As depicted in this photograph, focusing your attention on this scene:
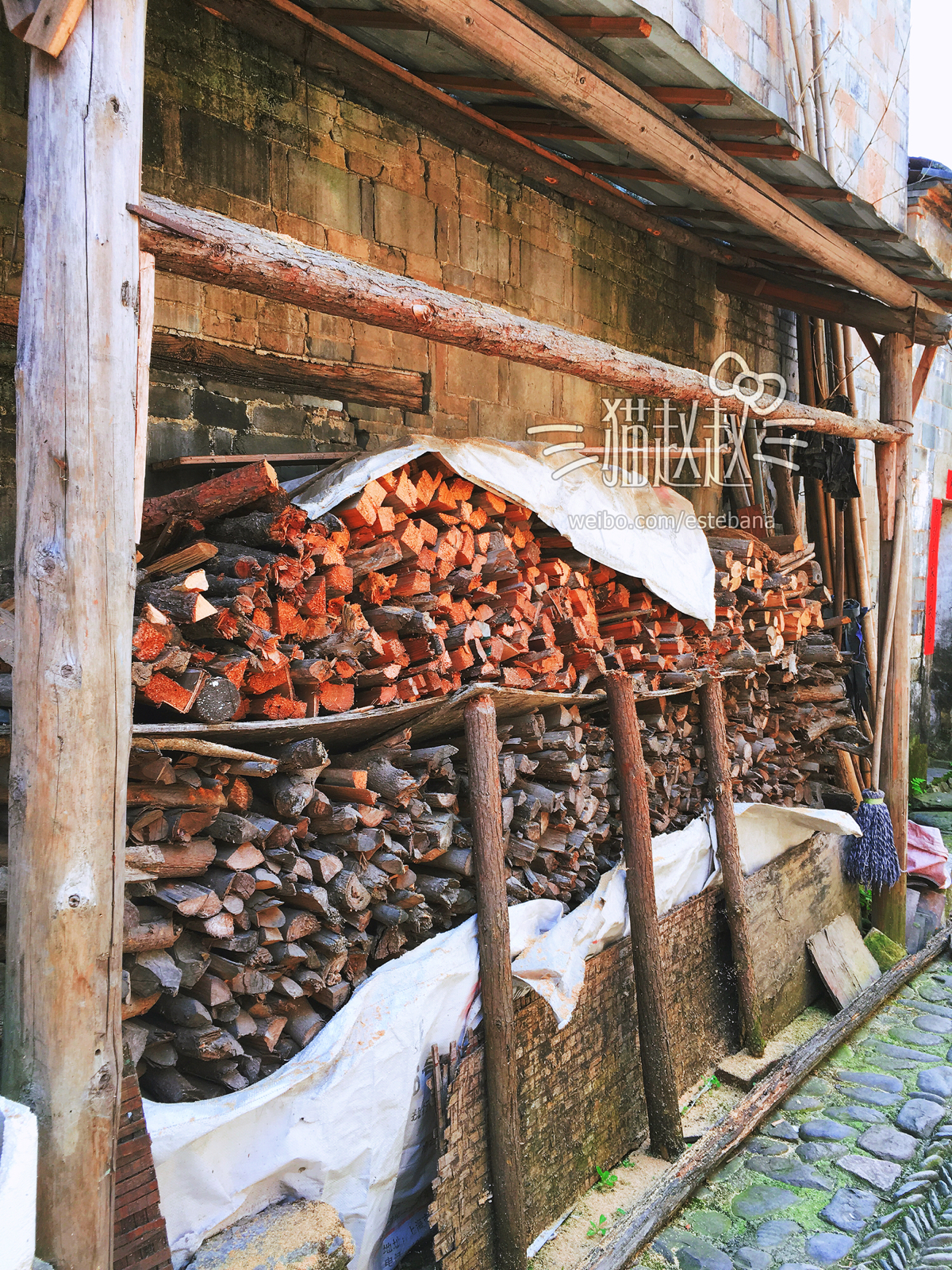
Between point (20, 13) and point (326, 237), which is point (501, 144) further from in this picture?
point (20, 13)

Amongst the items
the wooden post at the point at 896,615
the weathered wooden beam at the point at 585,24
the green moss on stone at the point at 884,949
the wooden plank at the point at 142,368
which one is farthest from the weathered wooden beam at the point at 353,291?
the green moss on stone at the point at 884,949

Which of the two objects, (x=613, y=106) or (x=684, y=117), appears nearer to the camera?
(x=613, y=106)

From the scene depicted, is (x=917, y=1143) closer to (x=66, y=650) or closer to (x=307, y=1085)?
(x=307, y=1085)

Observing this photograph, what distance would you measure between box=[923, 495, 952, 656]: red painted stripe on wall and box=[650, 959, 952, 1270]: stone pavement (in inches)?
278

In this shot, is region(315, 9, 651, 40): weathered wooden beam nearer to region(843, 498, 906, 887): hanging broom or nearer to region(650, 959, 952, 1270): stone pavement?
region(843, 498, 906, 887): hanging broom

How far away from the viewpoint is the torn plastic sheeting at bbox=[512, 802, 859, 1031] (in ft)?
11.3

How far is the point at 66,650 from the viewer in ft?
6.41

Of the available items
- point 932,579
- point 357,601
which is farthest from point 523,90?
point 932,579

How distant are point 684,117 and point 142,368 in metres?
3.45

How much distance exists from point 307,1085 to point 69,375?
1.98 m

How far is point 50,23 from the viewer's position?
1.94 metres

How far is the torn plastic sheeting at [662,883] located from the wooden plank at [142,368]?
219cm

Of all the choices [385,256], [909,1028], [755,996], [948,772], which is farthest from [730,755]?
[948,772]

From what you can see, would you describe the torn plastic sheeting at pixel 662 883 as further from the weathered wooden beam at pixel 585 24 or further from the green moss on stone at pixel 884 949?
the weathered wooden beam at pixel 585 24
